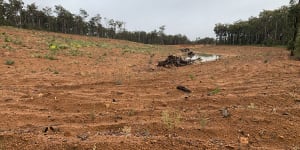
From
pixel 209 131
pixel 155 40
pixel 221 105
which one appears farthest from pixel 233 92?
pixel 155 40

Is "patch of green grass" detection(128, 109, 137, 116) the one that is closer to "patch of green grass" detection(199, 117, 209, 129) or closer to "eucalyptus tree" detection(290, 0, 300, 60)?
"patch of green grass" detection(199, 117, 209, 129)

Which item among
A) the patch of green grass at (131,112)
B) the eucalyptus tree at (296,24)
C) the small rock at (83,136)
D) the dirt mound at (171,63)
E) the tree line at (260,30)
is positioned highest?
the tree line at (260,30)

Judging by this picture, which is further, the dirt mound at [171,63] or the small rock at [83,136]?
the dirt mound at [171,63]

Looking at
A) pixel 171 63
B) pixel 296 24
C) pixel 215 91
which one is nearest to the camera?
pixel 215 91

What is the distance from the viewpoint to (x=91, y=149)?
140 inches

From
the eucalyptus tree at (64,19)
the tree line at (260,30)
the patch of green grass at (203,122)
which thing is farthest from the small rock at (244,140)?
the eucalyptus tree at (64,19)

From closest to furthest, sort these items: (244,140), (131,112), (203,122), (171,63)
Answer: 1. (244,140)
2. (203,122)
3. (131,112)
4. (171,63)

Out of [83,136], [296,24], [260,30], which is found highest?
[260,30]

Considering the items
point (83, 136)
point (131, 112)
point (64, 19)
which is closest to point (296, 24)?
point (131, 112)

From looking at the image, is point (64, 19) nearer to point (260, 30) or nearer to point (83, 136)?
point (260, 30)

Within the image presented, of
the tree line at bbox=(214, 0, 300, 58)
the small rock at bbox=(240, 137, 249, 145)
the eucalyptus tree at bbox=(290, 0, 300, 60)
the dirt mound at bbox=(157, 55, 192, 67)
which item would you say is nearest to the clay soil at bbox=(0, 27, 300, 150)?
the small rock at bbox=(240, 137, 249, 145)

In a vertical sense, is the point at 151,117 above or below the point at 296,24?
below

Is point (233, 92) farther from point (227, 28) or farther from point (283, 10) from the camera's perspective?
point (227, 28)

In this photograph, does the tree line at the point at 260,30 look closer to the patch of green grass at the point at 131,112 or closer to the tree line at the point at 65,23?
the tree line at the point at 65,23
